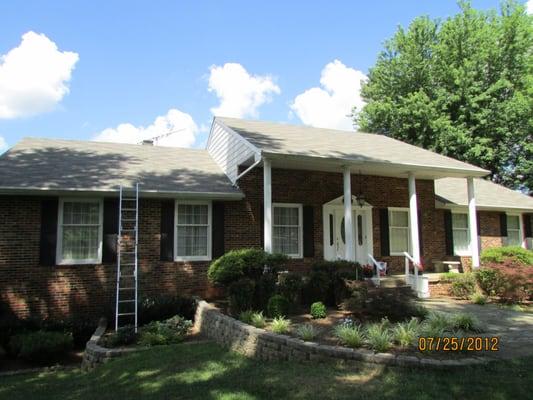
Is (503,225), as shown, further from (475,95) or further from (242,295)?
(242,295)

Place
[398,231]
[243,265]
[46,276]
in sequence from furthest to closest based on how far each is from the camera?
[398,231]
[46,276]
[243,265]

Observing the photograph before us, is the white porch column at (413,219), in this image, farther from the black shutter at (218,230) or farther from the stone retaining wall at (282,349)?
the stone retaining wall at (282,349)

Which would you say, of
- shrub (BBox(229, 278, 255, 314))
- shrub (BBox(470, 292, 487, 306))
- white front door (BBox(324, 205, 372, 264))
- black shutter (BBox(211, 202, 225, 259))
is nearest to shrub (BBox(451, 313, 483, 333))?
shrub (BBox(229, 278, 255, 314))

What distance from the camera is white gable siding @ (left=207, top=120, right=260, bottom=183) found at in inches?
467

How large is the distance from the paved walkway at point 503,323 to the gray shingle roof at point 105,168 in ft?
20.9

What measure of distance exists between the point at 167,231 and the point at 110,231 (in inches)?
58.0

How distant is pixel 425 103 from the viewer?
83.8ft

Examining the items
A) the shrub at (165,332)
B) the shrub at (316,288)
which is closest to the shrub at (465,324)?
the shrub at (316,288)

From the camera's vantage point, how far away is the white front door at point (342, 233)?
43.9 feet

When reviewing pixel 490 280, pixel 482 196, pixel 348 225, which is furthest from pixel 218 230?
pixel 482 196

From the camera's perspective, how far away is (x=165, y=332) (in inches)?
336

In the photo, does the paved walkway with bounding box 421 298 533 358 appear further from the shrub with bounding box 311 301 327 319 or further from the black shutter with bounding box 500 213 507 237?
the black shutter with bounding box 500 213 507 237

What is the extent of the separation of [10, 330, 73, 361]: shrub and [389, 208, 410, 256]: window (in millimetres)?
10301

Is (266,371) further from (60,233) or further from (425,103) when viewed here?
(425,103)
